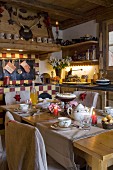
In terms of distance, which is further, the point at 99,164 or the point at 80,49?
the point at 80,49

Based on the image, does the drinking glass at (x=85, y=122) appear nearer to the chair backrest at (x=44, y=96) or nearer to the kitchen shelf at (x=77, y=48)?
the chair backrest at (x=44, y=96)

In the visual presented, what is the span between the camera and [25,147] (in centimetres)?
114

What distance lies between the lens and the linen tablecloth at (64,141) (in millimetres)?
1234

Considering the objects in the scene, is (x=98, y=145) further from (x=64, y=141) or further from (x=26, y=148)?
(x=26, y=148)

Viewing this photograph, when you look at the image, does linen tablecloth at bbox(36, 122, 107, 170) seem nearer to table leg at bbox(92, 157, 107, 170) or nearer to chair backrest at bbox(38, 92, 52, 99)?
table leg at bbox(92, 157, 107, 170)

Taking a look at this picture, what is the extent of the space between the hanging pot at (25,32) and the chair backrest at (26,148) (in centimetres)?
262

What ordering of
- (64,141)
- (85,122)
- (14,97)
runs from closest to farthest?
(64,141) < (85,122) < (14,97)

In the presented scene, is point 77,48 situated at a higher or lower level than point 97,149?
higher

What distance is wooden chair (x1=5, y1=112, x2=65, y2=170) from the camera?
42.8 inches

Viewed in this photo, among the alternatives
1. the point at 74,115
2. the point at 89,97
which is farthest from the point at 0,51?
the point at 74,115

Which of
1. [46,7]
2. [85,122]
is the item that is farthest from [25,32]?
[85,122]

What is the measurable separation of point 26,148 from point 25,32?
2.92 metres

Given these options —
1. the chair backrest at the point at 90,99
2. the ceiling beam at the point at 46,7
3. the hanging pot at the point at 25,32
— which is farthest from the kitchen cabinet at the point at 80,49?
the chair backrest at the point at 90,99

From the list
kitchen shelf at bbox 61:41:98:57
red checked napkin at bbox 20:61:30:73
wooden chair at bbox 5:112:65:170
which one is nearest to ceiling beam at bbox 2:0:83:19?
kitchen shelf at bbox 61:41:98:57
